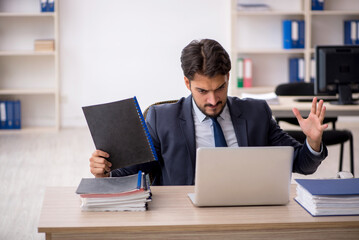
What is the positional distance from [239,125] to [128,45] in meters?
4.47

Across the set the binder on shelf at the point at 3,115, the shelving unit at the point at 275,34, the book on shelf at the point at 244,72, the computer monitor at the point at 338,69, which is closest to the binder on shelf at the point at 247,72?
the book on shelf at the point at 244,72

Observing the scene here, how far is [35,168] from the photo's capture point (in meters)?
4.72

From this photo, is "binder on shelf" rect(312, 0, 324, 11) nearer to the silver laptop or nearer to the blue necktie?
the blue necktie

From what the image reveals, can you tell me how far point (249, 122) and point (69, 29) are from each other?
4.62 metres

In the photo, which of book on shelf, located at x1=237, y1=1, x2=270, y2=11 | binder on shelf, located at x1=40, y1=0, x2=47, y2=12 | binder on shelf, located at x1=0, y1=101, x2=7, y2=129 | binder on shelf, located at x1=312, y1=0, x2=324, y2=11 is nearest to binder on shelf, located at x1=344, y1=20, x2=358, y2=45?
binder on shelf, located at x1=312, y1=0, x2=324, y2=11

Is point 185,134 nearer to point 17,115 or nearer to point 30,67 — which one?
point 17,115

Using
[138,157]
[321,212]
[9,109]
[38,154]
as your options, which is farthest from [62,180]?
[321,212]

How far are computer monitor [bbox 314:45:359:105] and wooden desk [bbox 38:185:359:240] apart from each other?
8.44ft

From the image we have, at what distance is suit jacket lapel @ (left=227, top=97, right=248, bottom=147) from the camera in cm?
221

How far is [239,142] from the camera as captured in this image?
7.23ft

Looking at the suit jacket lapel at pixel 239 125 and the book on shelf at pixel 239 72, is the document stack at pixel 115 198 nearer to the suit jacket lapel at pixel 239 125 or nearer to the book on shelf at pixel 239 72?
the suit jacket lapel at pixel 239 125

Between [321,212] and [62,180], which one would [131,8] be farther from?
[321,212]

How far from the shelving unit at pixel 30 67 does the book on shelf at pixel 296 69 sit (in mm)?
2766

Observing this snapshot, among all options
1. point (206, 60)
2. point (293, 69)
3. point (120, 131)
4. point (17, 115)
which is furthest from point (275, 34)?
point (120, 131)
